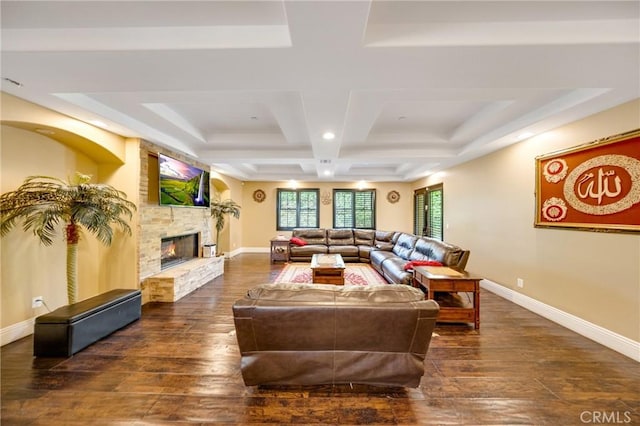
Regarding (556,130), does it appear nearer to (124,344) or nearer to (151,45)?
(151,45)

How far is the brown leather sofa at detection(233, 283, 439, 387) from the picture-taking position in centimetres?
182

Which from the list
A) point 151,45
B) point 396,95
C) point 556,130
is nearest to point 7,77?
point 151,45

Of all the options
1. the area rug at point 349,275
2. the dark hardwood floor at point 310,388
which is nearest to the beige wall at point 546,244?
the dark hardwood floor at point 310,388

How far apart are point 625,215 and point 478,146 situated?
1999 millimetres

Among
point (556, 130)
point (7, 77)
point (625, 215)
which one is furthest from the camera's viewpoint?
point (556, 130)

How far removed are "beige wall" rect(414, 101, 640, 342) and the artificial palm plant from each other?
5623 millimetres

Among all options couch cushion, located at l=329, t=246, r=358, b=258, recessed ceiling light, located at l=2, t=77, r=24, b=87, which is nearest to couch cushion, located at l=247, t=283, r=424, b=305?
recessed ceiling light, located at l=2, t=77, r=24, b=87

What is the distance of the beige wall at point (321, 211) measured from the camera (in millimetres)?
9055

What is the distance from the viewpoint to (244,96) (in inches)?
115

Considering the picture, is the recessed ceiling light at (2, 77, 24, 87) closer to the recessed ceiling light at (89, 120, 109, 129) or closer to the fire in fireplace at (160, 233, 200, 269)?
the recessed ceiling light at (89, 120, 109, 129)

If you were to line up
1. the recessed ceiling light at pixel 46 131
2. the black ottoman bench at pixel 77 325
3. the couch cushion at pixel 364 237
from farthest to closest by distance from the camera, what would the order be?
the couch cushion at pixel 364 237 < the recessed ceiling light at pixel 46 131 < the black ottoman bench at pixel 77 325

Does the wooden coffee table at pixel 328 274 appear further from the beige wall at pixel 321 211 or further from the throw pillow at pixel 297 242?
the beige wall at pixel 321 211

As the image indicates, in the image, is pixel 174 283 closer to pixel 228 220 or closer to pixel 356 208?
pixel 228 220

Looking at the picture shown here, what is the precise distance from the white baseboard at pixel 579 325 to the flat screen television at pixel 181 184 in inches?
229
